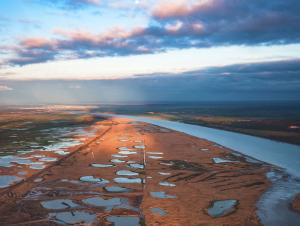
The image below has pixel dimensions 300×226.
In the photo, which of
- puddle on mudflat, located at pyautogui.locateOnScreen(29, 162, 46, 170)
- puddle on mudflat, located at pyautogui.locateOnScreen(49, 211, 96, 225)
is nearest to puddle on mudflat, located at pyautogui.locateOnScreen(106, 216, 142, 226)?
puddle on mudflat, located at pyautogui.locateOnScreen(49, 211, 96, 225)

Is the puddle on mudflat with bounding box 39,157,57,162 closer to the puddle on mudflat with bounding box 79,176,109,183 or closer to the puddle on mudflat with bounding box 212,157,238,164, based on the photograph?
the puddle on mudflat with bounding box 79,176,109,183

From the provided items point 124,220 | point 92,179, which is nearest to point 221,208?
point 124,220

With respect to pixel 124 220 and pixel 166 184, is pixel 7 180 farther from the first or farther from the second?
pixel 124 220

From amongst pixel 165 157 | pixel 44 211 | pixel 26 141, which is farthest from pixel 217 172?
pixel 26 141

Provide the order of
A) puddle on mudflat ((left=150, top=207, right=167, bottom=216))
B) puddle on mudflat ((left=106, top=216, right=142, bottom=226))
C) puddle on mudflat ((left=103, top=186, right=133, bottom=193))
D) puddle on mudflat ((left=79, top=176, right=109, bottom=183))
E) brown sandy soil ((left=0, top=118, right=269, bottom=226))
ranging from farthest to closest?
puddle on mudflat ((left=79, top=176, right=109, bottom=183)) → puddle on mudflat ((left=103, top=186, right=133, bottom=193)) → puddle on mudflat ((left=150, top=207, right=167, bottom=216)) → brown sandy soil ((left=0, top=118, right=269, bottom=226)) → puddle on mudflat ((left=106, top=216, right=142, bottom=226))

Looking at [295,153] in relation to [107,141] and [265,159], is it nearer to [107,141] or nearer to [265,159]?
[265,159]

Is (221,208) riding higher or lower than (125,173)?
lower

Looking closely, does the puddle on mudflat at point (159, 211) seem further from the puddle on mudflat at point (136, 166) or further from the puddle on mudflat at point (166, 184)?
the puddle on mudflat at point (136, 166)
